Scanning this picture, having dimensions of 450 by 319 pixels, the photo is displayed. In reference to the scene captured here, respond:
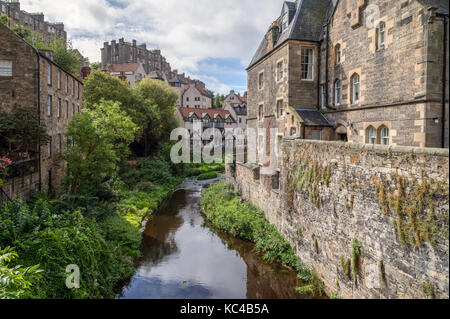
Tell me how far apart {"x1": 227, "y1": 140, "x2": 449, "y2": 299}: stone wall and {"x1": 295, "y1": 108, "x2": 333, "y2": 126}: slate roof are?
3860 mm

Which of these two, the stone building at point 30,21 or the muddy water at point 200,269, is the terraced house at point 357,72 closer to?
the muddy water at point 200,269

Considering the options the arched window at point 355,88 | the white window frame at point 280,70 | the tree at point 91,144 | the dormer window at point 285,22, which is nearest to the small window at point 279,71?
the white window frame at point 280,70

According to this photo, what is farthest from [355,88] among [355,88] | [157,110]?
[157,110]

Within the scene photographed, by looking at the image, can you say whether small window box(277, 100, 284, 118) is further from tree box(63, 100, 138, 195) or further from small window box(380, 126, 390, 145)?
tree box(63, 100, 138, 195)

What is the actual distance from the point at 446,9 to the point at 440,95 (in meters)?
3.10

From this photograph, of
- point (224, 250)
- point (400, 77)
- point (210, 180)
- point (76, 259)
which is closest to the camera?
point (76, 259)

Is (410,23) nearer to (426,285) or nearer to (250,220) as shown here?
(426,285)

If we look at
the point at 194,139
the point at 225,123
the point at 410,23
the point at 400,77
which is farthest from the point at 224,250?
the point at 225,123

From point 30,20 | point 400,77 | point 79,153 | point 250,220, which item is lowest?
point 250,220

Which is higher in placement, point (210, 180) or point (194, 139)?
point (194, 139)

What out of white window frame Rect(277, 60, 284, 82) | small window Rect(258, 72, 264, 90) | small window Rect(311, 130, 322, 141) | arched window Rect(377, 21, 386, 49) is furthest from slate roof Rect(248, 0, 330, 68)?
small window Rect(311, 130, 322, 141)

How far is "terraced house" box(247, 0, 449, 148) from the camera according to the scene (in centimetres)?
1148

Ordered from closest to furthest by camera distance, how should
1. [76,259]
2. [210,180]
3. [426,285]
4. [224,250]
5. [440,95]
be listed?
[426,285], [76,259], [440,95], [224,250], [210,180]

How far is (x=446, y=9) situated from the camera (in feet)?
38.1
